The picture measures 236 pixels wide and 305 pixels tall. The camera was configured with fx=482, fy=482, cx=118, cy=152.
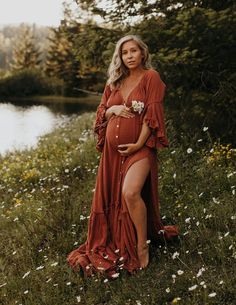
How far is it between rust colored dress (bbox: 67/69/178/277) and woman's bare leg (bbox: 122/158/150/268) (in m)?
0.07

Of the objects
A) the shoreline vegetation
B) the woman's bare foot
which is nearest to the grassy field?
the woman's bare foot

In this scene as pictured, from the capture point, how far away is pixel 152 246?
16.0 ft

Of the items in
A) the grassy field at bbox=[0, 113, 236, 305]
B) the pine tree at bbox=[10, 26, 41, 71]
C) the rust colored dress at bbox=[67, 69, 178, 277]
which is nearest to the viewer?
the grassy field at bbox=[0, 113, 236, 305]

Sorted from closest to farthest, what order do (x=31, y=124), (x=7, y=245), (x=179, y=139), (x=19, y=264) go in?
(x=19, y=264), (x=7, y=245), (x=179, y=139), (x=31, y=124)

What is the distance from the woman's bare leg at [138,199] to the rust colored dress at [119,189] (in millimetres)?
70

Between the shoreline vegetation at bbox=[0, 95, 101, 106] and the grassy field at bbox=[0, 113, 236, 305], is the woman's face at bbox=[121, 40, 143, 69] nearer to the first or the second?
the grassy field at bbox=[0, 113, 236, 305]

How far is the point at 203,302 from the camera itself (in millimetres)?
3502

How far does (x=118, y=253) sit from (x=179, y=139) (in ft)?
10.8

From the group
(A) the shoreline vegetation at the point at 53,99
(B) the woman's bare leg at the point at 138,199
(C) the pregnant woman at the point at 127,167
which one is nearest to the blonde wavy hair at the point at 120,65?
(C) the pregnant woman at the point at 127,167

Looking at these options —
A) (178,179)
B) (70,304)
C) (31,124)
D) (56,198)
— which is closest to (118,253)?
(70,304)

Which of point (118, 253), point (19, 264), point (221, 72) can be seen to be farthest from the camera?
point (221, 72)

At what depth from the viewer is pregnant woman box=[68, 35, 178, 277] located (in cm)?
434

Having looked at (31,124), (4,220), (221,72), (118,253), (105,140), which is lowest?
(31,124)

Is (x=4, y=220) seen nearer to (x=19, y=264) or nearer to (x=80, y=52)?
(x=19, y=264)
